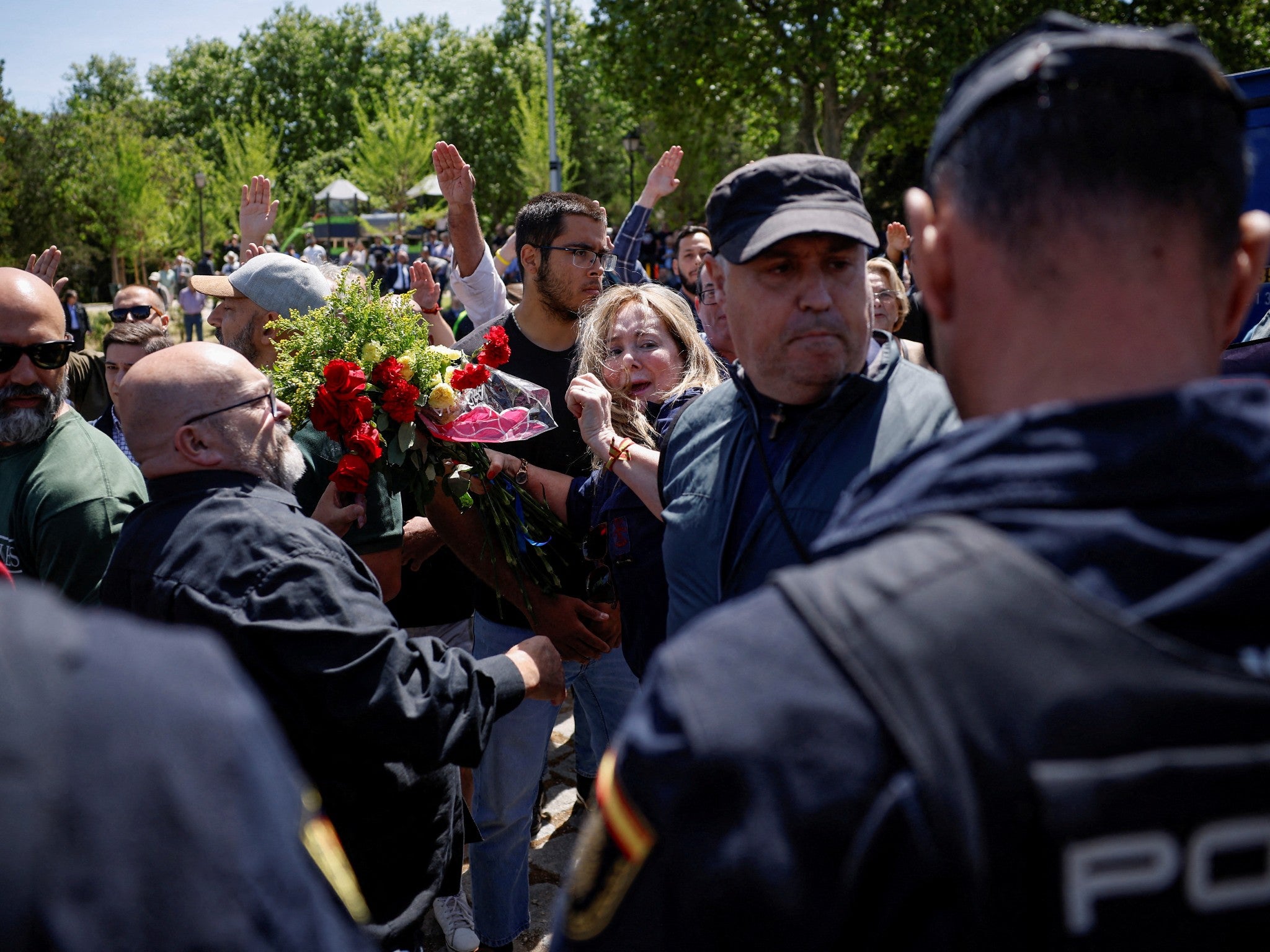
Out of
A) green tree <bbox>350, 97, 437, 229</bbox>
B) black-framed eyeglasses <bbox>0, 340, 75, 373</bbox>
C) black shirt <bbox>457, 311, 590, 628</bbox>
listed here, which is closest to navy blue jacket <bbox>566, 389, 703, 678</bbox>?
black shirt <bbox>457, 311, 590, 628</bbox>

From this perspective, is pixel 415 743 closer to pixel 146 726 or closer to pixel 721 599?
pixel 721 599

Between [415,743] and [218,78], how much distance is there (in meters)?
68.4

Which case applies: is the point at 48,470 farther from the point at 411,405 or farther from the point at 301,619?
the point at 301,619

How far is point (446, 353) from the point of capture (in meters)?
3.19

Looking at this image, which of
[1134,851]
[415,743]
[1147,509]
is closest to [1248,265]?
[1147,509]

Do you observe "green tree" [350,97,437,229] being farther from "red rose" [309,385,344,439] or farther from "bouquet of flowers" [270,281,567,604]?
"red rose" [309,385,344,439]

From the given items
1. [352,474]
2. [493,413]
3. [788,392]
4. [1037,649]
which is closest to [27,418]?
[352,474]

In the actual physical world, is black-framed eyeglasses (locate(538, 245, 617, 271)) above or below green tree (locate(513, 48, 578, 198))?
below

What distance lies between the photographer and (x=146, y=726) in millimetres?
786

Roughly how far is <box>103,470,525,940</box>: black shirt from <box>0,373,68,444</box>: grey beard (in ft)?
3.27

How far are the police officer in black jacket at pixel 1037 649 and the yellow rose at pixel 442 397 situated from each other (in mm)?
2241

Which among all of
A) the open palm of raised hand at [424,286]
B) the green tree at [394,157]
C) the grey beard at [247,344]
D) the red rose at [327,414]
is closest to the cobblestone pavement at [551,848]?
the red rose at [327,414]

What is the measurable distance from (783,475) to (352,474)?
1.37 metres

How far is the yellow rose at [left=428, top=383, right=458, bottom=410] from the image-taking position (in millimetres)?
3057
